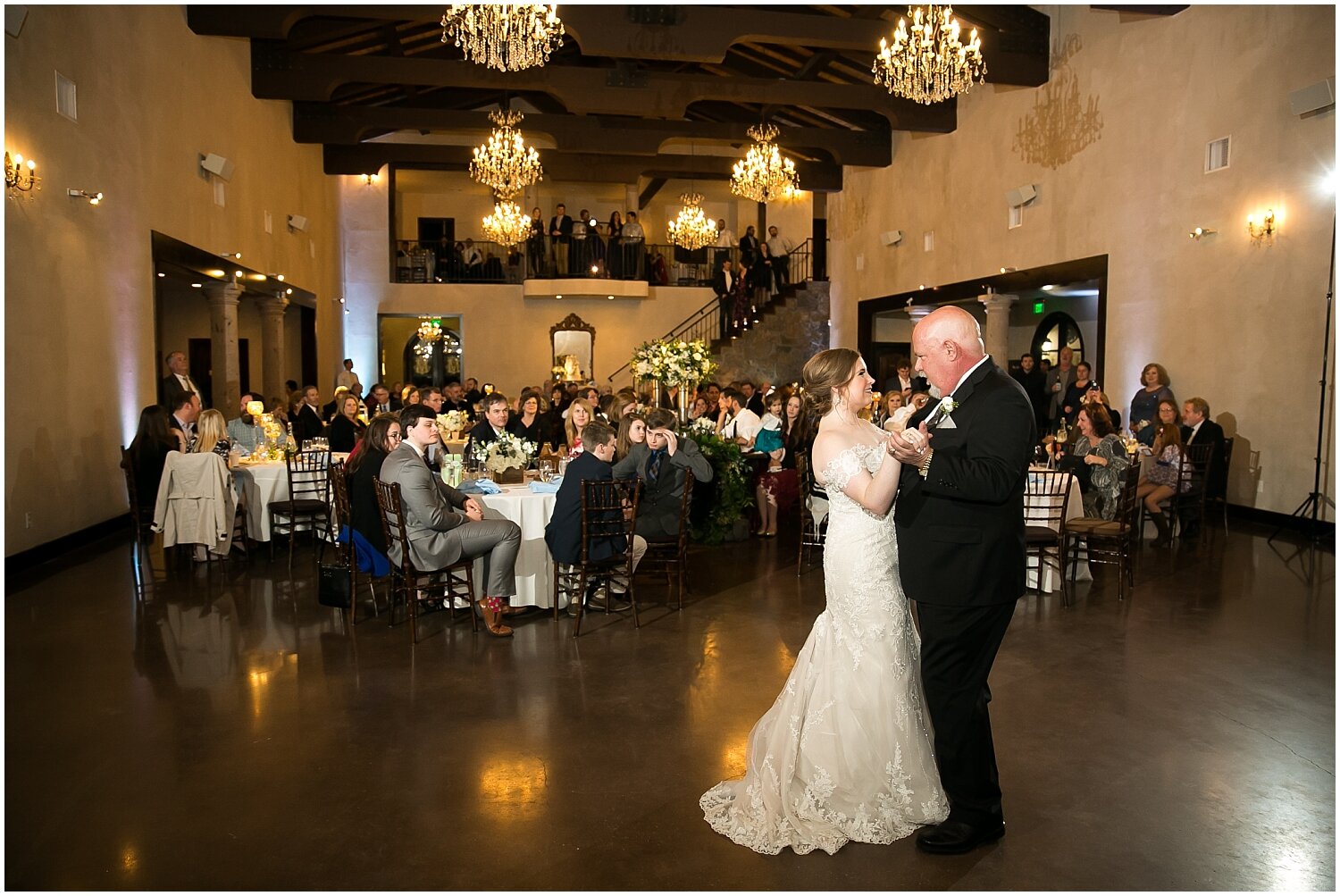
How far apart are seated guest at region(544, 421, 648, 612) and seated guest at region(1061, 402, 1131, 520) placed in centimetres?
377

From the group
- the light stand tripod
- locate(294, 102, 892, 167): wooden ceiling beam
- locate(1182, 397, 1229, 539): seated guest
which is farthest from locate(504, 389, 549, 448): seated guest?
locate(294, 102, 892, 167): wooden ceiling beam

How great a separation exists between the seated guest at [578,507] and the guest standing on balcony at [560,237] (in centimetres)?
1513

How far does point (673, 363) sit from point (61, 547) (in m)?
5.32

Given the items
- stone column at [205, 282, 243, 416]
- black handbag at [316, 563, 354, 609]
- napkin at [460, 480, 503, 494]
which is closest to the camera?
black handbag at [316, 563, 354, 609]

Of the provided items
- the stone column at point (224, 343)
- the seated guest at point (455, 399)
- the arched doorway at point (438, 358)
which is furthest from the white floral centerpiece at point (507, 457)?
the arched doorway at point (438, 358)

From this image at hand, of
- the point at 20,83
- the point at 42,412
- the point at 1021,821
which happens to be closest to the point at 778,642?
the point at 1021,821

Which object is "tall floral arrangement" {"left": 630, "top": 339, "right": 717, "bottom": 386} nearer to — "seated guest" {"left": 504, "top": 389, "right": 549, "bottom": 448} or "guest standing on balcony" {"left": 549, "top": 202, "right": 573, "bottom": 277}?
"seated guest" {"left": 504, "top": 389, "right": 549, "bottom": 448}

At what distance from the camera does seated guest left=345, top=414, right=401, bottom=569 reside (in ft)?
17.8

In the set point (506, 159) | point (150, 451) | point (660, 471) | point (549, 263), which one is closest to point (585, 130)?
point (506, 159)

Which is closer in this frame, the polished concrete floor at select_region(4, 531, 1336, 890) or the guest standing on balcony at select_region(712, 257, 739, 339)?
the polished concrete floor at select_region(4, 531, 1336, 890)

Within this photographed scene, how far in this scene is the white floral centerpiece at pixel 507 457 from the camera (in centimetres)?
617

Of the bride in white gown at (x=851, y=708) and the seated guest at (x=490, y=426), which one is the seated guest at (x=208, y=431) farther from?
the bride in white gown at (x=851, y=708)

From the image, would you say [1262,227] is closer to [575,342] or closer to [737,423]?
[737,423]

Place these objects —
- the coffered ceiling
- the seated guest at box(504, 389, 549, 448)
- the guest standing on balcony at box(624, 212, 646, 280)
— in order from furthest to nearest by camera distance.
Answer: the guest standing on balcony at box(624, 212, 646, 280), the coffered ceiling, the seated guest at box(504, 389, 549, 448)
